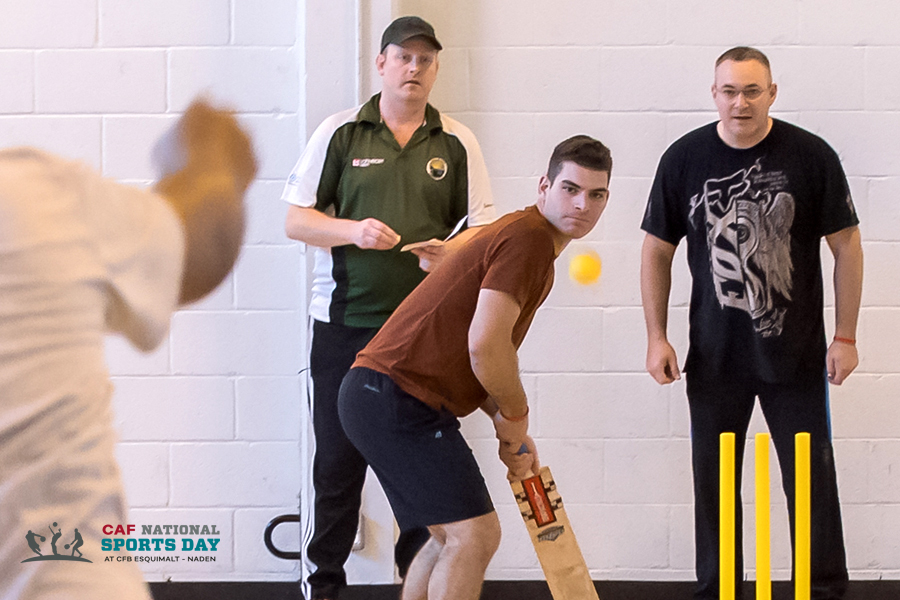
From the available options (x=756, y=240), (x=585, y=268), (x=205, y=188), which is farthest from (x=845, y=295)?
(x=205, y=188)

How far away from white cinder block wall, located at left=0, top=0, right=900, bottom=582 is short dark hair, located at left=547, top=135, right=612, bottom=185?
29.6 inches

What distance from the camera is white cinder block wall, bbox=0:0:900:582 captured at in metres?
2.68

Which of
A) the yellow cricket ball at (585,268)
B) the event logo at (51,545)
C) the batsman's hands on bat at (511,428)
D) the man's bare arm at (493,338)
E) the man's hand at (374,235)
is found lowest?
the batsman's hands on bat at (511,428)

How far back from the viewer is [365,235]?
226 cm

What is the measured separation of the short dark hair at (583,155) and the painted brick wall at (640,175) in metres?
0.75

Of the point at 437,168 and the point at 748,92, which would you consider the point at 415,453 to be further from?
the point at 748,92

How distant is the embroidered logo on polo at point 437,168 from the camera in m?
2.41

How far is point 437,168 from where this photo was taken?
7.94 ft

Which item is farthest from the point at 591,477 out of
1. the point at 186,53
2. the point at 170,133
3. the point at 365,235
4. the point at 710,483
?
the point at 170,133

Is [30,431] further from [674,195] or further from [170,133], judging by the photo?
[674,195]

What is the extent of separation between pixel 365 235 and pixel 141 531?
1289 mm

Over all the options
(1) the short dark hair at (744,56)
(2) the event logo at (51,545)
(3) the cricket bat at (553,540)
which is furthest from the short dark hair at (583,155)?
(2) the event logo at (51,545)

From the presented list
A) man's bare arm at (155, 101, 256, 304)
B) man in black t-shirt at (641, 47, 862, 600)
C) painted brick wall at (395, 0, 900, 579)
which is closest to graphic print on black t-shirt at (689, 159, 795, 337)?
man in black t-shirt at (641, 47, 862, 600)

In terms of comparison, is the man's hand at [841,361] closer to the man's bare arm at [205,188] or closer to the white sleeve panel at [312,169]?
the white sleeve panel at [312,169]
